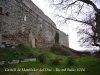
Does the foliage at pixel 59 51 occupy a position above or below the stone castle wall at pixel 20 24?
below

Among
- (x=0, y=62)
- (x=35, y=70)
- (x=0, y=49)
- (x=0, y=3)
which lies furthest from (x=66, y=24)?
(x=0, y=3)

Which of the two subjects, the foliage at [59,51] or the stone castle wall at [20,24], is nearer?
the stone castle wall at [20,24]

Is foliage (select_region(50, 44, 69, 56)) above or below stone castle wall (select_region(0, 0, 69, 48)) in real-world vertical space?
below

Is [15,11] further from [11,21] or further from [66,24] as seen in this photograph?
[66,24]

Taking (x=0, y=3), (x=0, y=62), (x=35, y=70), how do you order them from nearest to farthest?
1. (x=35, y=70)
2. (x=0, y=62)
3. (x=0, y=3)

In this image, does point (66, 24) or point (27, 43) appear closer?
point (66, 24)

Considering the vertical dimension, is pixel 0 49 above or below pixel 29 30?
below

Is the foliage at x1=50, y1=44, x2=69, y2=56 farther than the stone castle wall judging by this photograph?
Yes

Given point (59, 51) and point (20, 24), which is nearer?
point (20, 24)

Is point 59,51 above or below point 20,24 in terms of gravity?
below

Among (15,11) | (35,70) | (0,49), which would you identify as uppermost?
(15,11)

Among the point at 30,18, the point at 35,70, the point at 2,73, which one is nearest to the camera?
the point at 2,73

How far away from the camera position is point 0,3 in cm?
1398

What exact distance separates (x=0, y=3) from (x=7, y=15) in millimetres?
1408
